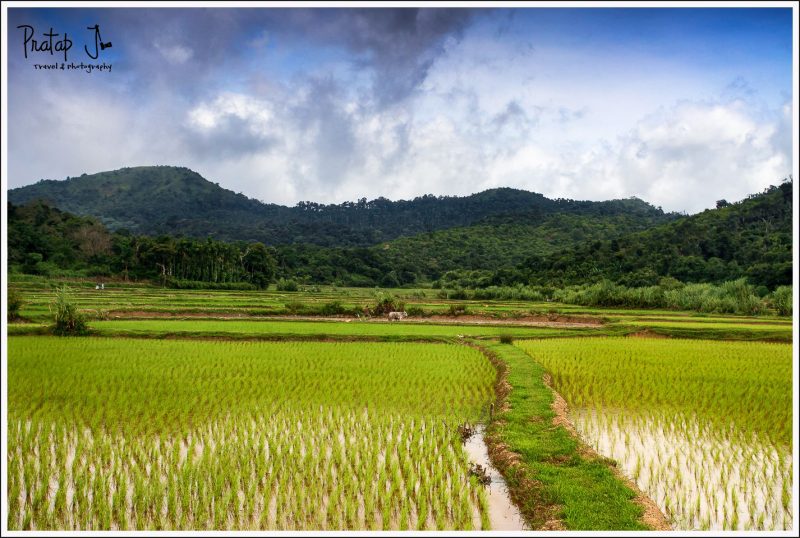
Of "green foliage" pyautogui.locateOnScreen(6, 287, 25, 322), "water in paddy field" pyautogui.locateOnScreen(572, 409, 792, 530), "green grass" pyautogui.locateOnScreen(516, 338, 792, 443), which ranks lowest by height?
"water in paddy field" pyautogui.locateOnScreen(572, 409, 792, 530)

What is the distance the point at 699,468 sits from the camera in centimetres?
613

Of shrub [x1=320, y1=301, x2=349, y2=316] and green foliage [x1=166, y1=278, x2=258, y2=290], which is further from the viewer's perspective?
green foliage [x1=166, y1=278, x2=258, y2=290]

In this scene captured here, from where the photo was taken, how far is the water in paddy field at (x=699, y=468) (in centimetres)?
497

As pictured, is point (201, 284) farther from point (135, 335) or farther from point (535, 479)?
point (535, 479)

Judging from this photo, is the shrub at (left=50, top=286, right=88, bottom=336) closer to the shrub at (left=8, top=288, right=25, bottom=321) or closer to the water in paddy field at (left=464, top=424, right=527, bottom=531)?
the shrub at (left=8, top=288, right=25, bottom=321)

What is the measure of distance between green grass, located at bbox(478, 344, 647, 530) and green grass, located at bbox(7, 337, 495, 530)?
61 cm

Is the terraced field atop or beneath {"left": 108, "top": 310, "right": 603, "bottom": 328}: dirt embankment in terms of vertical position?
beneath

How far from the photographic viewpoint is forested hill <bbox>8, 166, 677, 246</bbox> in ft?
336

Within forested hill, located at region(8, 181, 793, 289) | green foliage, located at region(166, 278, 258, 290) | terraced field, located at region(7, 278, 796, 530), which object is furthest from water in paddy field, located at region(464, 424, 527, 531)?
green foliage, located at region(166, 278, 258, 290)

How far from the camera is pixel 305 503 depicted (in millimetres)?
5090

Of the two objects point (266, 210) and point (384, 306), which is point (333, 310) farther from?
point (266, 210)

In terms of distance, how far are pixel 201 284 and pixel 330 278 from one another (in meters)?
20.7

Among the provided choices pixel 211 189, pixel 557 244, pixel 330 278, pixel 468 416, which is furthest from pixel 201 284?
pixel 211 189

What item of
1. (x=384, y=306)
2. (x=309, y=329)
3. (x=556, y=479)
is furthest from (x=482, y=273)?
(x=556, y=479)
